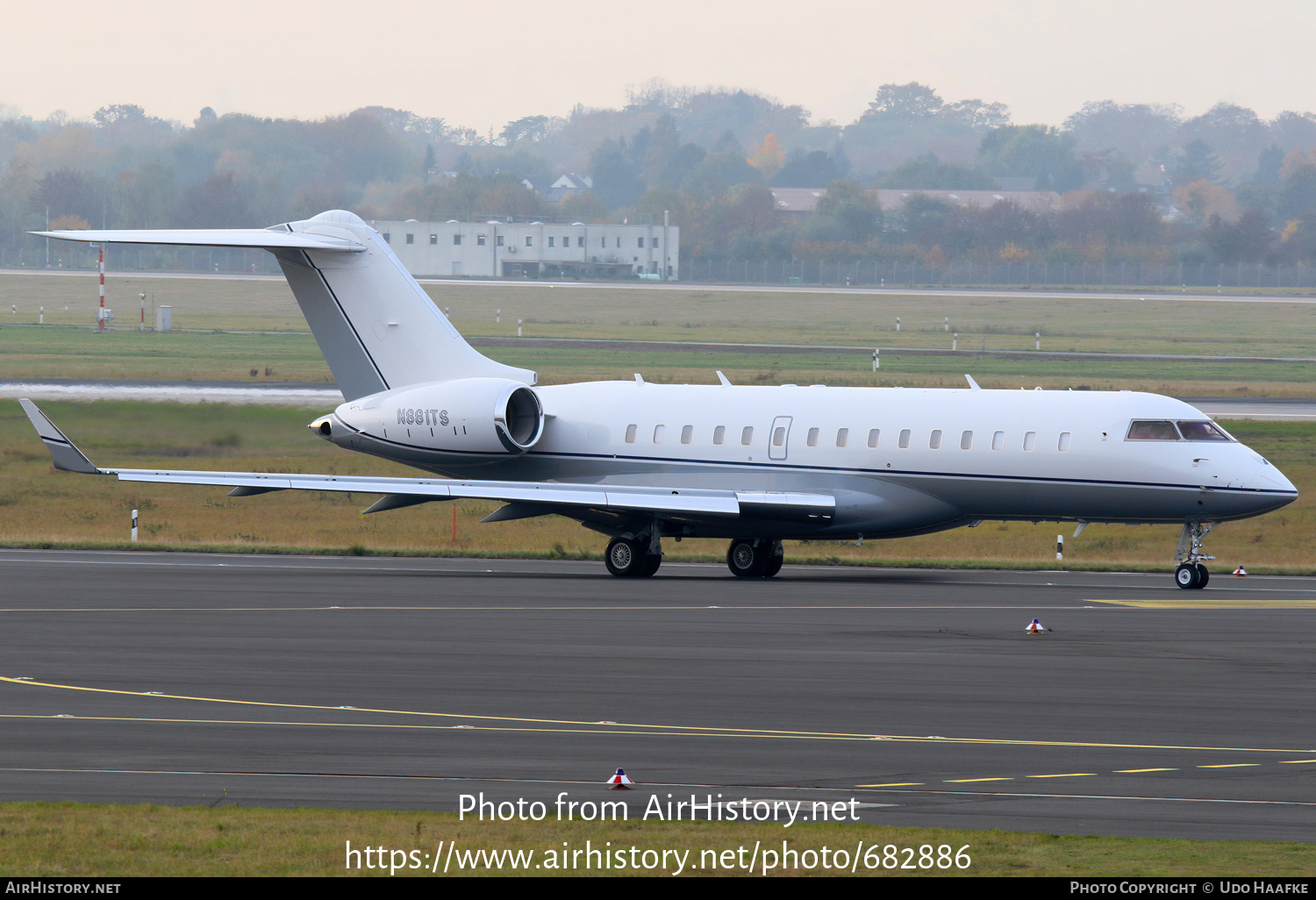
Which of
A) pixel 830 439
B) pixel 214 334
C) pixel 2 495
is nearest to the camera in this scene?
pixel 830 439

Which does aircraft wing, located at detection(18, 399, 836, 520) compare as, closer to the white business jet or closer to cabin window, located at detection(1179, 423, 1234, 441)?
the white business jet

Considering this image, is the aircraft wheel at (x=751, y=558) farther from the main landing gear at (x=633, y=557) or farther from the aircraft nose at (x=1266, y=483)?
the aircraft nose at (x=1266, y=483)

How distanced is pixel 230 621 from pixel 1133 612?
Result: 44.1 feet

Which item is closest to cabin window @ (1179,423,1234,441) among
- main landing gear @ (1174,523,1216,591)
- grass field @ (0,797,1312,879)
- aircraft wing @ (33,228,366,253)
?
main landing gear @ (1174,523,1216,591)

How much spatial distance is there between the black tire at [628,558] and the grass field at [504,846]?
20.3 metres

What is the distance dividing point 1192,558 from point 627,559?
10276mm

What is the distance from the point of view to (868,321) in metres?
109

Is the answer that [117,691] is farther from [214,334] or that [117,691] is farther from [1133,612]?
[214,334]

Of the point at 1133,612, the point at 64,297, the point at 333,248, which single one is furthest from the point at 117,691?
the point at 64,297

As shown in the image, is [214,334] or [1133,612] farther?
[214,334]

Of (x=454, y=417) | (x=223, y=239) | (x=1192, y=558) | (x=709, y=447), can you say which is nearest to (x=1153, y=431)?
(x=1192, y=558)

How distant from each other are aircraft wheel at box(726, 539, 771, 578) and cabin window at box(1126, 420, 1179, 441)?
721 cm

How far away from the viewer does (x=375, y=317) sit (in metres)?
35.7

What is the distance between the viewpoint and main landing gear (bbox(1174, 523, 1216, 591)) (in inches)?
1177
